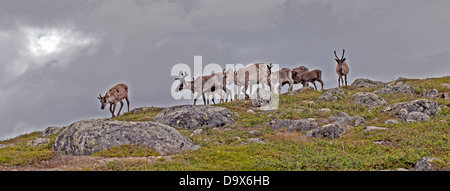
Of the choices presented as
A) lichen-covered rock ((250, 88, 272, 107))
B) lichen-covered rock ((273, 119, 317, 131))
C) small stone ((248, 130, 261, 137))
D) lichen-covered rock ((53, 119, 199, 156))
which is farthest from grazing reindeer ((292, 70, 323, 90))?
lichen-covered rock ((53, 119, 199, 156))

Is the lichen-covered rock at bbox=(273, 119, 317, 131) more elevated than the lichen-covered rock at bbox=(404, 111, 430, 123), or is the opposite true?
the lichen-covered rock at bbox=(404, 111, 430, 123)

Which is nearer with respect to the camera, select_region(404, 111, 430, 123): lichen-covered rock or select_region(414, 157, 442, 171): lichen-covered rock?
select_region(414, 157, 442, 171): lichen-covered rock

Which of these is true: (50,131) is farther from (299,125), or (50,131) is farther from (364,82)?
(364,82)

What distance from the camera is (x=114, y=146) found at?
1340 cm

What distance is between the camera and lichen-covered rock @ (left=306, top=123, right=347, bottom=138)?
18453 millimetres

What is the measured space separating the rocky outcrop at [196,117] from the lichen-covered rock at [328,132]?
6.37 m

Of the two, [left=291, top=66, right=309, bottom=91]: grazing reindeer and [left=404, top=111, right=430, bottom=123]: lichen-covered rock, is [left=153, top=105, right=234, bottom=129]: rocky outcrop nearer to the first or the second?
[left=404, top=111, right=430, bottom=123]: lichen-covered rock

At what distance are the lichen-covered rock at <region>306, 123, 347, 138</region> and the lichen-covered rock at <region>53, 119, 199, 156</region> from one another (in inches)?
283

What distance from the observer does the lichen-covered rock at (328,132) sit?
1845cm

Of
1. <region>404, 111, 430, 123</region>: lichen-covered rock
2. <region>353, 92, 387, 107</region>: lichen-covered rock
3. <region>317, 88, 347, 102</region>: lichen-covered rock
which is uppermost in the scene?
<region>317, 88, 347, 102</region>: lichen-covered rock

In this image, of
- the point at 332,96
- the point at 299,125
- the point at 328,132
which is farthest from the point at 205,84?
the point at 328,132

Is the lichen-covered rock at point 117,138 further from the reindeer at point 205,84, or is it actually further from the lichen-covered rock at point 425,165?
the reindeer at point 205,84

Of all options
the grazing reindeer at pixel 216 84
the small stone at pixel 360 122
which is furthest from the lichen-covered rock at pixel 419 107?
the grazing reindeer at pixel 216 84

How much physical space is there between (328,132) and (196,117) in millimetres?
8698
